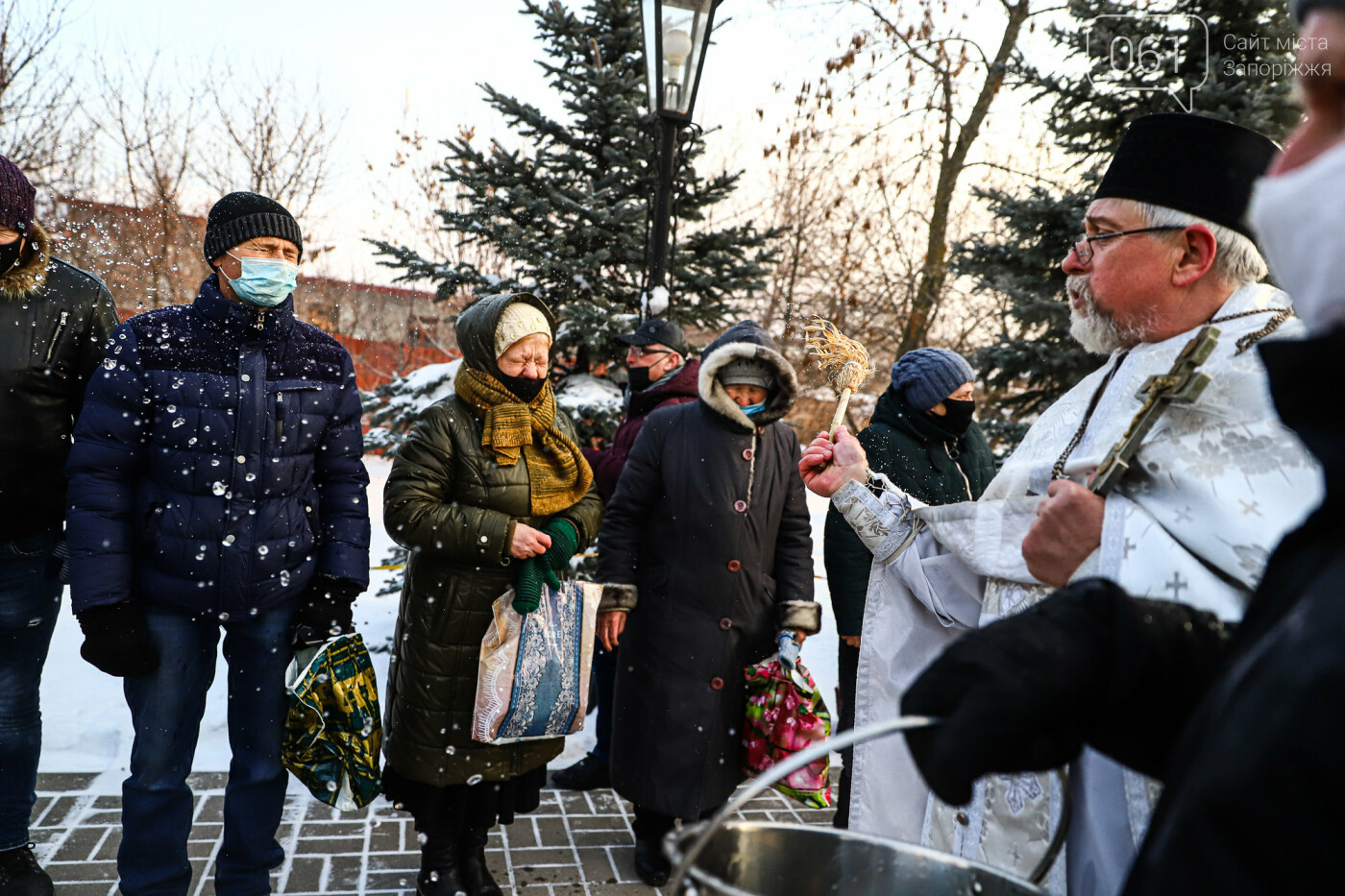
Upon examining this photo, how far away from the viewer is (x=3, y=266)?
325cm

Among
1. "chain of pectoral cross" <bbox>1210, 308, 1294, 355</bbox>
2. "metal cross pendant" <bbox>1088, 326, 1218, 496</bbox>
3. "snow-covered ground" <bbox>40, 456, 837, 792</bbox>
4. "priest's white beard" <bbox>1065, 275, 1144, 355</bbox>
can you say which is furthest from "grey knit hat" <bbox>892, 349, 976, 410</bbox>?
"snow-covered ground" <bbox>40, 456, 837, 792</bbox>

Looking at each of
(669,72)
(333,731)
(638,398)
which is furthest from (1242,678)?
(669,72)

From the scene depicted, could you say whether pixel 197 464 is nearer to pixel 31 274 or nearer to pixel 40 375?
pixel 40 375

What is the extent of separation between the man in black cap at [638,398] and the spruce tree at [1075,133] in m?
3.51

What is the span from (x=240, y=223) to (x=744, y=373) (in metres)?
2.05

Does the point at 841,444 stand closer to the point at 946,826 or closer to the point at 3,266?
the point at 946,826

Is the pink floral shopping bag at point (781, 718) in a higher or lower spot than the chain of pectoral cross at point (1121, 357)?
lower

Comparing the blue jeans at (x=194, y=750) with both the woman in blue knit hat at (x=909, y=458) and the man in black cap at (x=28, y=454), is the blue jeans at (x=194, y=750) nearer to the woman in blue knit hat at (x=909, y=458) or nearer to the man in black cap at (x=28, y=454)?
the man in black cap at (x=28, y=454)

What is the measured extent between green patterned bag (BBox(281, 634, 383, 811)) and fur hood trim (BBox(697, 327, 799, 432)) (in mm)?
1810

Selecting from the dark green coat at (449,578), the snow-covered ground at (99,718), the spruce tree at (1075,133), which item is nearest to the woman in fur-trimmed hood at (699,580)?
the dark green coat at (449,578)

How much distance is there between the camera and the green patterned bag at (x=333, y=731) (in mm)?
3111

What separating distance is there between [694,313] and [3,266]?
4973 millimetres

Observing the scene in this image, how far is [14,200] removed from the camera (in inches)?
126

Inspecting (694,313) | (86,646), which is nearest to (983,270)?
(694,313)
